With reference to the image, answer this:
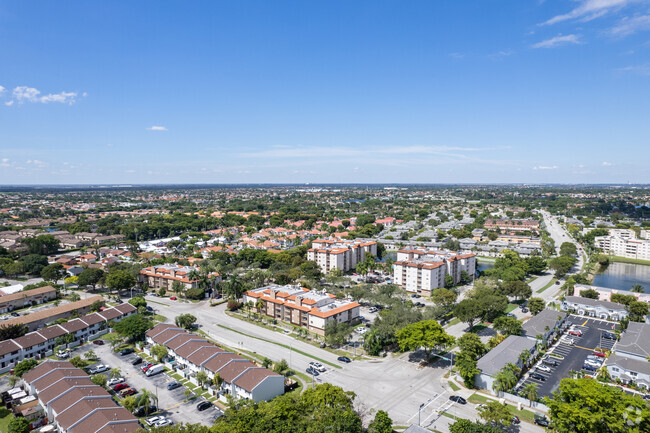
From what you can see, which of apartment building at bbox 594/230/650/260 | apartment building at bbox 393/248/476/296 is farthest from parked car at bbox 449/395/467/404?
apartment building at bbox 594/230/650/260

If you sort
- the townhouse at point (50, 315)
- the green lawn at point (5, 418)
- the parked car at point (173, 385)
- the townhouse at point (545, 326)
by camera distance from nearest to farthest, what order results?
1. the green lawn at point (5, 418)
2. the parked car at point (173, 385)
3. the townhouse at point (545, 326)
4. the townhouse at point (50, 315)

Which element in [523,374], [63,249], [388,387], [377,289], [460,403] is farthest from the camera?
[63,249]

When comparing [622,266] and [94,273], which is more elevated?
[94,273]

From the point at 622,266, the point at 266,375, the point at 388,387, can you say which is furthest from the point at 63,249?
the point at 622,266

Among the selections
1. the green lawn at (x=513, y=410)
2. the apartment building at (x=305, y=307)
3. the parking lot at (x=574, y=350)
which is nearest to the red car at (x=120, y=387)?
the apartment building at (x=305, y=307)

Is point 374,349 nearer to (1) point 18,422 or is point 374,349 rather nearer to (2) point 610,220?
(1) point 18,422

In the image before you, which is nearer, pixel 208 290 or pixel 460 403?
pixel 460 403

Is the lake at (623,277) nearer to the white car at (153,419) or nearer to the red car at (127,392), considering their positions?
the white car at (153,419)
